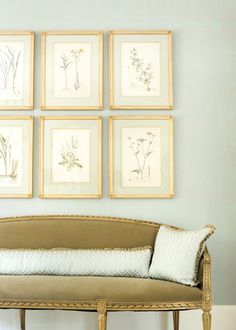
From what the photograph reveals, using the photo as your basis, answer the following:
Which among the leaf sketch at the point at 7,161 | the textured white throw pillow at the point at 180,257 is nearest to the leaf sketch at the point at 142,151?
the textured white throw pillow at the point at 180,257

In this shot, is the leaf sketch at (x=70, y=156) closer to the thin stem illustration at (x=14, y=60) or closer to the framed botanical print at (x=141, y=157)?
the framed botanical print at (x=141, y=157)

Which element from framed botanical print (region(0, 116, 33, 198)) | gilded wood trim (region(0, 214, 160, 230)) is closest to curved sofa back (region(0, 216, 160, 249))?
gilded wood trim (region(0, 214, 160, 230))

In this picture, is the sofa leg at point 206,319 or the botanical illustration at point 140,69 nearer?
the sofa leg at point 206,319

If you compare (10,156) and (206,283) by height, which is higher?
(10,156)

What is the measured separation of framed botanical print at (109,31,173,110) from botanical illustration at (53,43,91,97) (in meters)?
0.19

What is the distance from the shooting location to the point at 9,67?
12.2 ft

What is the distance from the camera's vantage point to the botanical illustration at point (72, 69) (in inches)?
145

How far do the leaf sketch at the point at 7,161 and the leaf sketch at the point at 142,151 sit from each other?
2.93ft

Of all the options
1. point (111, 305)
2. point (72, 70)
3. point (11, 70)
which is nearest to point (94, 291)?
point (111, 305)

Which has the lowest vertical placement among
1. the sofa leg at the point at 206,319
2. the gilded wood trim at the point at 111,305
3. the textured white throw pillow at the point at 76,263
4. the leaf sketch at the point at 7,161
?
the sofa leg at the point at 206,319

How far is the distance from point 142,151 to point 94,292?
121 centimetres

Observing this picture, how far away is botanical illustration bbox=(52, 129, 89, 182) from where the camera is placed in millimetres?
3639

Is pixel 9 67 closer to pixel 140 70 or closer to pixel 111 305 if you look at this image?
pixel 140 70

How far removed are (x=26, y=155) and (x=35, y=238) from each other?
0.64 meters
